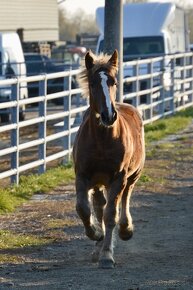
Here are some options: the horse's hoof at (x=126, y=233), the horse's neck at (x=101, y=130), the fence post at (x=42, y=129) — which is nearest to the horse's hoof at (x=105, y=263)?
the horse's hoof at (x=126, y=233)

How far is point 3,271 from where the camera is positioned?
8422 millimetres

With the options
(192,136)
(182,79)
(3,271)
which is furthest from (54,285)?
(182,79)

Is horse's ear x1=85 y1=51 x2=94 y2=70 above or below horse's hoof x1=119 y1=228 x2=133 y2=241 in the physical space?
above

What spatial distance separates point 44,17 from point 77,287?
47.5 metres

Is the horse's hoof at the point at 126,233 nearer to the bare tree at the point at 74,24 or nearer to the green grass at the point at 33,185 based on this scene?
the green grass at the point at 33,185

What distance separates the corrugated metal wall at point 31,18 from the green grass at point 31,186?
108ft

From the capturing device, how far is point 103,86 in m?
8.41

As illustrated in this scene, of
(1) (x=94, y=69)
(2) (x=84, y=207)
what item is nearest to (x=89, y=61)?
(1) (x=94, y=69)

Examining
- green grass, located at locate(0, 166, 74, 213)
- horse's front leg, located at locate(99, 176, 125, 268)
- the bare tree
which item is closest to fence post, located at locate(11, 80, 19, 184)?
green grass, located at locate(0, 166, 74, 213)

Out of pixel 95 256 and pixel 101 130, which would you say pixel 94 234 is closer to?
pixel 95 256

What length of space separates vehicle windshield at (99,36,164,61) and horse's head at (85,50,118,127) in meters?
20.5

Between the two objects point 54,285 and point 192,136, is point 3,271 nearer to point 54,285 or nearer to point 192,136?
point 54,285

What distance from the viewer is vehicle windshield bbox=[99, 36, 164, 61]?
2938cm

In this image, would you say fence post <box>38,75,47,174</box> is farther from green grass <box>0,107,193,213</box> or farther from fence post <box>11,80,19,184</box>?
fence post <box>11,80,19,184</box>
